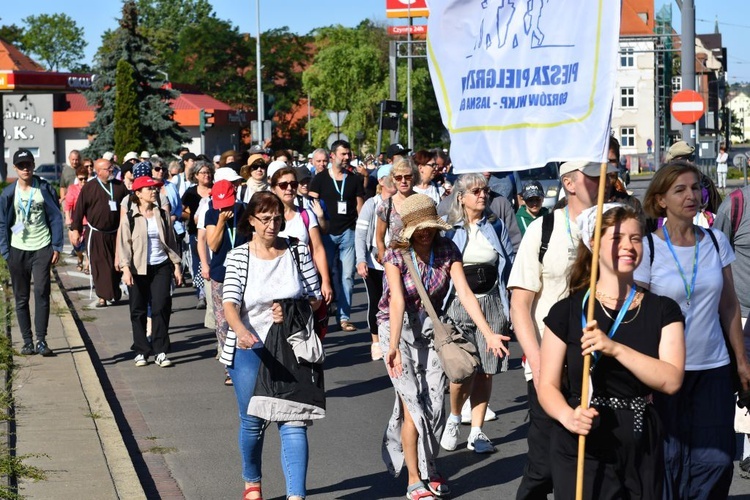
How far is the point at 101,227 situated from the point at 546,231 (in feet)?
31.6

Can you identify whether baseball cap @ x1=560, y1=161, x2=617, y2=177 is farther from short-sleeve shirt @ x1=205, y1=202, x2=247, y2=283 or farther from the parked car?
the parked car

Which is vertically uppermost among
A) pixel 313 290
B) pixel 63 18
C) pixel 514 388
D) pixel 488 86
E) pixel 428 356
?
pixel 63 18

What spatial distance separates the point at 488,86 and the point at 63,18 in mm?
124714

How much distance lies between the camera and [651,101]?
101562 mm

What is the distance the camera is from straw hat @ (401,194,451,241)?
265 inches

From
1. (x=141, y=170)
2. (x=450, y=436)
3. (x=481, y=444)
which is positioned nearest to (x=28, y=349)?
(x=141, y=170)

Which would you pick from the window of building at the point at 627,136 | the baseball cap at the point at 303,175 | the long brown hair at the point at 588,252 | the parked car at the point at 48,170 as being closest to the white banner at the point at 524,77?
the long brown hair at the point at 588,252

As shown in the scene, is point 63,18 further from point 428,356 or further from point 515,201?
point 428,356

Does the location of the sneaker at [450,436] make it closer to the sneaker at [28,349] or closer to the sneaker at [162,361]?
the sneaker at [162,361]

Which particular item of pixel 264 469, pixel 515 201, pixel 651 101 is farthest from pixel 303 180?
pixel 651 101

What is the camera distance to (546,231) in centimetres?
554

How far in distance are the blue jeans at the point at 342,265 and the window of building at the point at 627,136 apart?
297ft

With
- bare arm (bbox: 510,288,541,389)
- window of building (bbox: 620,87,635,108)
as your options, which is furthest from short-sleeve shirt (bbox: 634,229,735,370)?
window of building (bbox: 620,87,635,108)

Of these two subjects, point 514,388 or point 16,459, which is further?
point 514,388
